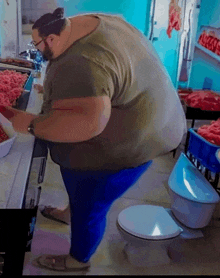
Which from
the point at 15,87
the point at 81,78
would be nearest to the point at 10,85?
the point at 15,87

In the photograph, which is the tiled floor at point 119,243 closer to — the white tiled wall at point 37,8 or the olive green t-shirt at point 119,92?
the olive green t-shirt at point 119,92

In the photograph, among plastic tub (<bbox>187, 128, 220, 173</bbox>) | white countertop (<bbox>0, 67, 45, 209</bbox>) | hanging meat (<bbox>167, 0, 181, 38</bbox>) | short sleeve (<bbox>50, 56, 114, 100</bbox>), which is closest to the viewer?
short sleeve (<bbox>50, 56, 114, 100</bbox>)

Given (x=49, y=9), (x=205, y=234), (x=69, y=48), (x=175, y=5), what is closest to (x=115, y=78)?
(x=69, y=48)

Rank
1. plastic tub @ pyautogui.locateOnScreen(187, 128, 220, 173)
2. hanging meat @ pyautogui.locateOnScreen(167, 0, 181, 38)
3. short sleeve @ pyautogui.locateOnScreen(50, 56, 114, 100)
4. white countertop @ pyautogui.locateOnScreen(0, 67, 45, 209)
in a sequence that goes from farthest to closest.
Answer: plastic tub @ pyautogui.locateOnScreen(187, 128, 220, 173) → hanging meat @ pyautogui.locateOnScreen(167, 0, 181, 38) → white countertop @ pyautogui.locateOnScreen(0, 67, 45, 209) → short sleeve @ pyautogui.locateOnScreen(50, 56, 114, 100)

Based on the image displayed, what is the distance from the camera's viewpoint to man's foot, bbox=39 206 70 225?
2.77 ft

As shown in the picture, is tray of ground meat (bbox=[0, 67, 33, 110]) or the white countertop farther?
tray of ground meat (bbox=[0, 67, 33, 110])

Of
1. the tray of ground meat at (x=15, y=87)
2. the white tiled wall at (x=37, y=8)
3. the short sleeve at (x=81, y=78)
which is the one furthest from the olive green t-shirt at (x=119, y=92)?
the tray of ground meat at (x=15, y=87)

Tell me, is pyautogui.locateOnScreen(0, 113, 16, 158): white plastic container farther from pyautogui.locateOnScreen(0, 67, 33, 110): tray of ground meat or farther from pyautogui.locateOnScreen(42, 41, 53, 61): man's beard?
pyautogui.locateOnScreen(42, 41, 53, 61): man's beard

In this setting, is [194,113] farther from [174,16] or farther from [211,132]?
[174,16]

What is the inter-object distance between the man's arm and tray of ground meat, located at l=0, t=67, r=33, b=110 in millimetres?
149

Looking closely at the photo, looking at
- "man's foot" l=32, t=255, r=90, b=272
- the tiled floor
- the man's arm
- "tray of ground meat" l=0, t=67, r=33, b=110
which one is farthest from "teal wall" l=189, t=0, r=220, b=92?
"man's foot" l=32, t=255, r=90, b=272

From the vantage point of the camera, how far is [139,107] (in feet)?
2.31

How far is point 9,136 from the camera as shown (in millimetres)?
826

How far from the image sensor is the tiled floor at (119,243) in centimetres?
84
